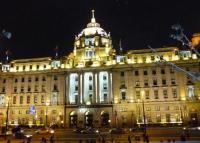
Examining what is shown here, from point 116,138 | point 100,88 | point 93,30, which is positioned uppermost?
point 93,30

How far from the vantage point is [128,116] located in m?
80.1

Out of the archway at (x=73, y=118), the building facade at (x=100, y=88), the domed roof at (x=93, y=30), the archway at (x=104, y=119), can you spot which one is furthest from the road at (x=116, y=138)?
the domed roof at (x=93, y=30)

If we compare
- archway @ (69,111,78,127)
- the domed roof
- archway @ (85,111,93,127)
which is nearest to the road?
archway @ (85,111,93,127)

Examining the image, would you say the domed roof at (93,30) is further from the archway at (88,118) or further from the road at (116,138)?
the road at (116,138)

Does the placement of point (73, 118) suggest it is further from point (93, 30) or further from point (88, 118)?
point (93, 30)

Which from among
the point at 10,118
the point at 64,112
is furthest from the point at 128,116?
the point at 10,118

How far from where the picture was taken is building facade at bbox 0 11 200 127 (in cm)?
7875

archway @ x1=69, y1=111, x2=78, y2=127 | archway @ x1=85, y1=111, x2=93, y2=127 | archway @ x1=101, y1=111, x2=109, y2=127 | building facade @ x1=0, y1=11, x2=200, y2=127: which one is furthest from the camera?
archway @ x1=69, y1=111, x2=78, y2=127

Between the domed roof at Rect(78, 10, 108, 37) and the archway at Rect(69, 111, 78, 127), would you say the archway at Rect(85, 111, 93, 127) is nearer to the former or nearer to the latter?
the archway at Rect(69, 111, 78, 127)

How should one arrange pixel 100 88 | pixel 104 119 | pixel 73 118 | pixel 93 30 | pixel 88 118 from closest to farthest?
pixel 104 119
pixel 88 118
pixel 73 118
pixel 100 88
pixel 93 30

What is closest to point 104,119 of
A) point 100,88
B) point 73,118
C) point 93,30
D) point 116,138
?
point 100,88

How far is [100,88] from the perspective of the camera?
8631 cm

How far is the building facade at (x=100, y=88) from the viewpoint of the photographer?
7875cm

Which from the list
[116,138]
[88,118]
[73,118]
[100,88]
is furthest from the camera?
[100,88]
